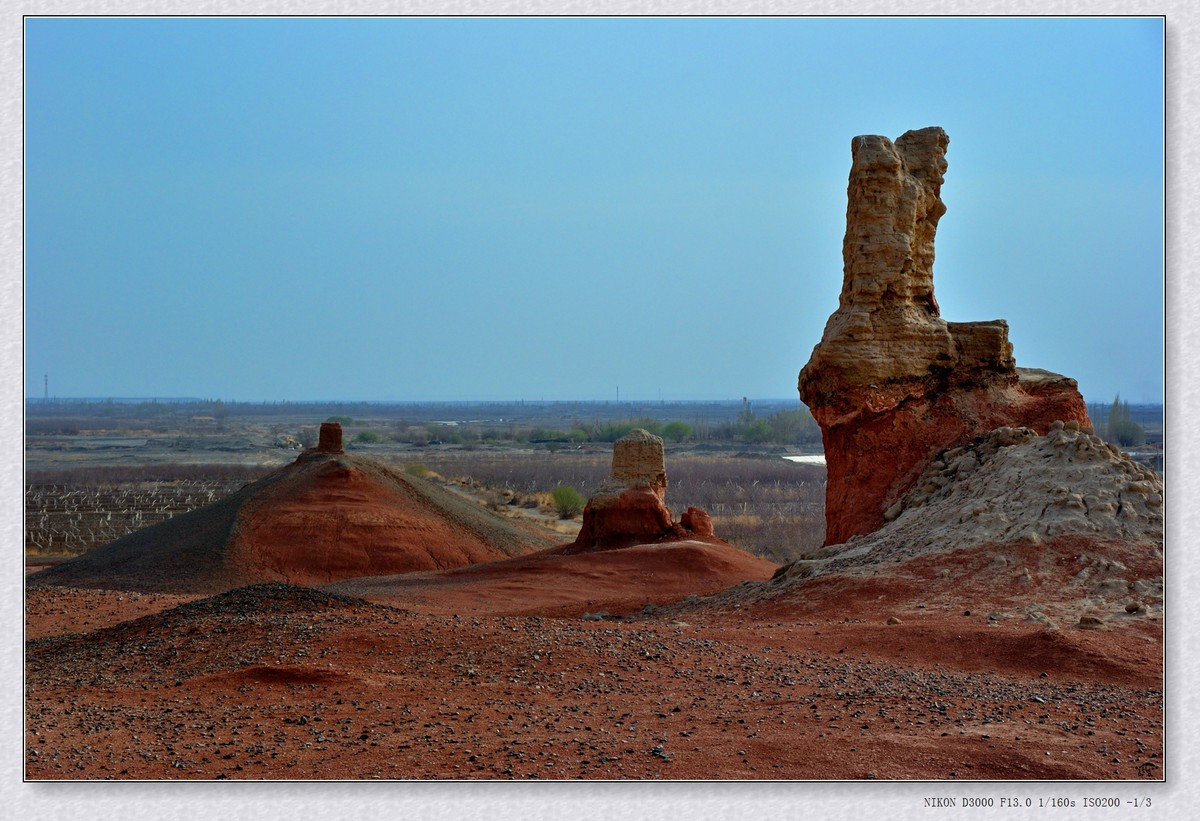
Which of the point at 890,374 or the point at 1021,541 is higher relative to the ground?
the point at 890,374

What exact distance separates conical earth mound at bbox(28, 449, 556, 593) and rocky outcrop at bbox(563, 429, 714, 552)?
4.25m

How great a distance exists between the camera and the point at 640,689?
872cm

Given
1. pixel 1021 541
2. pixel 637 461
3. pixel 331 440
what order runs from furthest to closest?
pixel 331 440 → pixel 637 461 → pixel 1021 541

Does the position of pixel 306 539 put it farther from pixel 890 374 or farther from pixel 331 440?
pixel 890 374

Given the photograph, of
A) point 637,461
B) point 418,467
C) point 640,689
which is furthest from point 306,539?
point 418,467

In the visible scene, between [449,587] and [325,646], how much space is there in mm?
10680

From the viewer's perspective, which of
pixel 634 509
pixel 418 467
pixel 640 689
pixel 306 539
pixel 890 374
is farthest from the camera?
pixel 418 467

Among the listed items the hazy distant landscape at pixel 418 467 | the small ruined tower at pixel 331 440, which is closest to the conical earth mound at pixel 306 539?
the small ruined tower at pixel 331 440

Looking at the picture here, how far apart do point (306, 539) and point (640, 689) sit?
1887 cm

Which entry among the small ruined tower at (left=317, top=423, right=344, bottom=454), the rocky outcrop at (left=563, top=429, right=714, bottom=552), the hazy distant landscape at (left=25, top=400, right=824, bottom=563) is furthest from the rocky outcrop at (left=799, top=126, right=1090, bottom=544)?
the small ruined tower at (left=317, top=423, right=344, bottom=454)

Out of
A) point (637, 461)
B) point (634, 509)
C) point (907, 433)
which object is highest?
point (907, 433)

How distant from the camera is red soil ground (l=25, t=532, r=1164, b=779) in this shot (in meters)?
6.88

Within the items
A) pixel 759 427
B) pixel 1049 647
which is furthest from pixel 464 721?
pixel 759 427

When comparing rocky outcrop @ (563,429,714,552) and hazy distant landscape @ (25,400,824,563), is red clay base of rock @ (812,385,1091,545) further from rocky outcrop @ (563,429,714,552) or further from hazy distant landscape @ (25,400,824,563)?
hazy distant landscape @ (25,400,824,563)
